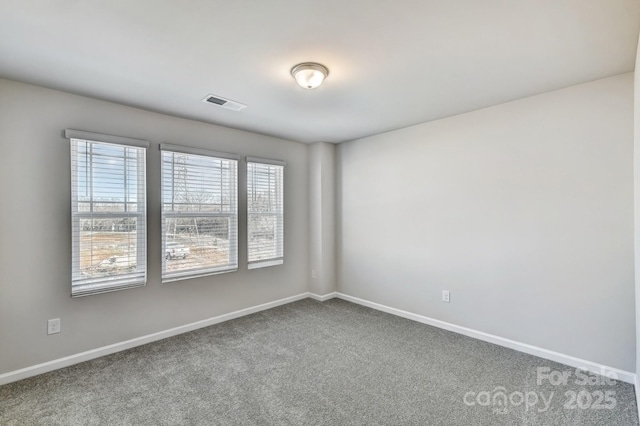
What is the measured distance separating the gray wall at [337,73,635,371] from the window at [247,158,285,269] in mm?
1348

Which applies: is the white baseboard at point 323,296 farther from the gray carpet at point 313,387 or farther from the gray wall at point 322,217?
the gray carpet at point 313,387

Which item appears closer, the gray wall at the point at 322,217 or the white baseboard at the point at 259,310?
the white baseboard at the point at 259,310

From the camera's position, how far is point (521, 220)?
2908 mm

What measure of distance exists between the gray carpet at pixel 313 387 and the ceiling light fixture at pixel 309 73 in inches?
92.2

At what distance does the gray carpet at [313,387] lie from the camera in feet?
6.59

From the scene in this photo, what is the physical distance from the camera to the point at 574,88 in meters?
2.61

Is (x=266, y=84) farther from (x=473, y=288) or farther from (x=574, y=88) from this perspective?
(x=473, y=288)

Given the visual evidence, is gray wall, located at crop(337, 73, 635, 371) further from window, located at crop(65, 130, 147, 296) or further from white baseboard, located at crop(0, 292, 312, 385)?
window, located at crop(65, 130, 147, 296)

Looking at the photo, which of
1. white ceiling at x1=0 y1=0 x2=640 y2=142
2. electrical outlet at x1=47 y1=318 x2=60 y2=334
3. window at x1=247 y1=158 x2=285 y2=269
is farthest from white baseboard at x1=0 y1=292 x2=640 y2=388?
white ceiling at x1=0 y1=0 x2=640 y2=142

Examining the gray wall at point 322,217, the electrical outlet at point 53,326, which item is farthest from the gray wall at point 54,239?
the gray wall at point 322,217

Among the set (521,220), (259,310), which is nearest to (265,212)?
(259,310)

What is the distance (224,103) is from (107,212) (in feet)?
5.03

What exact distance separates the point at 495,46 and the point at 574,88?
3.87 feet

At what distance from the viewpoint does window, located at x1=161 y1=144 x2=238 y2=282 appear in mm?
3336
